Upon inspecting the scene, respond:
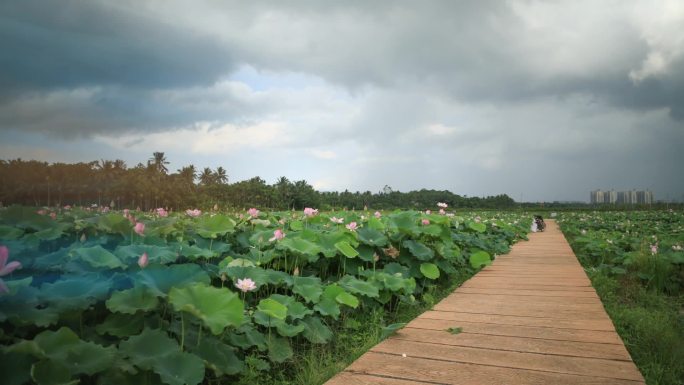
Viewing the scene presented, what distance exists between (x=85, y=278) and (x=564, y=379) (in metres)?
1.83

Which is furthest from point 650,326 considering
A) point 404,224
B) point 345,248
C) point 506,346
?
point 345,248

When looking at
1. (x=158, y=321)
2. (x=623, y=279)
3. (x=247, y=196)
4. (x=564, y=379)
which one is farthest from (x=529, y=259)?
(x=247, y=196)

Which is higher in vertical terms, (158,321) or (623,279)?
(158,321)

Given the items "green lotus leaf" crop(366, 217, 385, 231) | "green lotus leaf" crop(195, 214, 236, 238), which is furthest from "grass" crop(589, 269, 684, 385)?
"green lotus leaf" crop(195, 214, 236, 238)

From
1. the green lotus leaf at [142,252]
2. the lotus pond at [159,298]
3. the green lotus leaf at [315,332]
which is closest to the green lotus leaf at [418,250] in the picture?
the lotus pond at [159,298]

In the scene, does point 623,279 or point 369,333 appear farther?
point 623,279

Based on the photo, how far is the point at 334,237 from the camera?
10.2ft

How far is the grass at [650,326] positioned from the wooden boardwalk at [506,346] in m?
0.28

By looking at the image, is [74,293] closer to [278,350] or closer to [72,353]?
[72,353]

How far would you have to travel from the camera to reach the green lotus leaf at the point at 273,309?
201 centimetres

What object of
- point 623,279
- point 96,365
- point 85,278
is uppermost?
point 85,278

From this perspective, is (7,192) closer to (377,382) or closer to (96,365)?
(96,365)

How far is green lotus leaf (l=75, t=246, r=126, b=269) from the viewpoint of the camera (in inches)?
69.9

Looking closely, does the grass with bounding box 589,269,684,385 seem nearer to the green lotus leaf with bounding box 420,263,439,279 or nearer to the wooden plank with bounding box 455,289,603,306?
the wooden plank with bounding box 455,289,603,306
